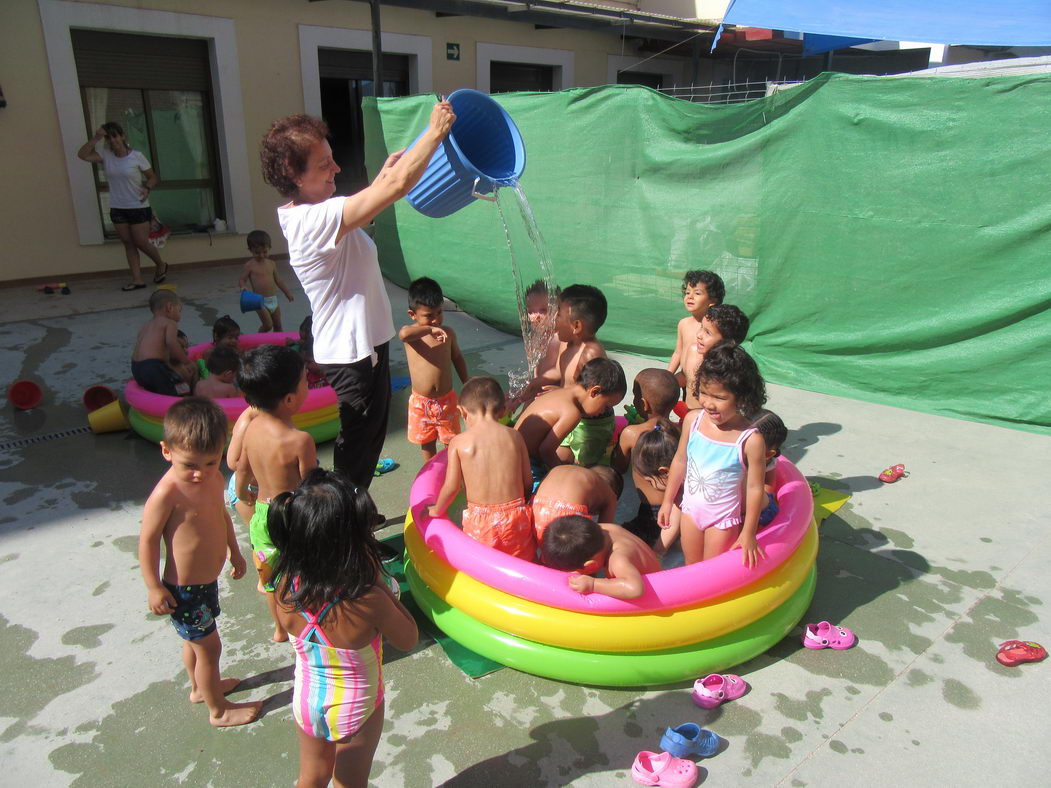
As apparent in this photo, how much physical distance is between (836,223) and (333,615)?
187 inches

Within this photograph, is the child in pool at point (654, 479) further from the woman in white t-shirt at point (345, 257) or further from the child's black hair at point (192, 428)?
the child's black hair at point (192, 428)

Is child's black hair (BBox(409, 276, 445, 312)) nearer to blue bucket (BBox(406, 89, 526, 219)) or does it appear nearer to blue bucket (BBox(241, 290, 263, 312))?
blue bucket (BBox(406, 89, 526, 219))

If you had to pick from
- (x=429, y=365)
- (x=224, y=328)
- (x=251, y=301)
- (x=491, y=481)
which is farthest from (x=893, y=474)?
(x=251, y=301)

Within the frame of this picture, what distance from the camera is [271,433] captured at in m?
2.75

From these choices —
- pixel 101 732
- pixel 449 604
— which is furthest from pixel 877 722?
pixel 101 732

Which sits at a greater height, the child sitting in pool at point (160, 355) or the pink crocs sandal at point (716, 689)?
the child sitting in pool at point (160, 355)

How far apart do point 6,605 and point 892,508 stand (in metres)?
4.21

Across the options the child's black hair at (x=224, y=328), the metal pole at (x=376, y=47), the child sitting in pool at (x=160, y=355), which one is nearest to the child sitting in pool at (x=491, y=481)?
the child sitting in pool at (x=160, y=355)

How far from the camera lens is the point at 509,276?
24.3 feet

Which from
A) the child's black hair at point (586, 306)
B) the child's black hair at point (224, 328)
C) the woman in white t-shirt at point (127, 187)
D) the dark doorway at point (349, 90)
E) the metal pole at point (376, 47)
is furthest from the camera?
the dark doorway at point (349, 90)

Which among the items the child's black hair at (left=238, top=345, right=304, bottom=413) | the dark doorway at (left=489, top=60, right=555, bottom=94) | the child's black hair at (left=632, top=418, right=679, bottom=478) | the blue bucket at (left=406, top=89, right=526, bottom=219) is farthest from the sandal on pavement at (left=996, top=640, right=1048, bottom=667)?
the dark doorway at (left=489, top=60, right=555, bottom=94)

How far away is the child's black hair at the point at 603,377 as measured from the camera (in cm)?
365

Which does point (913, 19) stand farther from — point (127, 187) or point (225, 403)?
point (127, 187)

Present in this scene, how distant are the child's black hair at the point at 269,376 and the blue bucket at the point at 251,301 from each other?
13.4 ft
